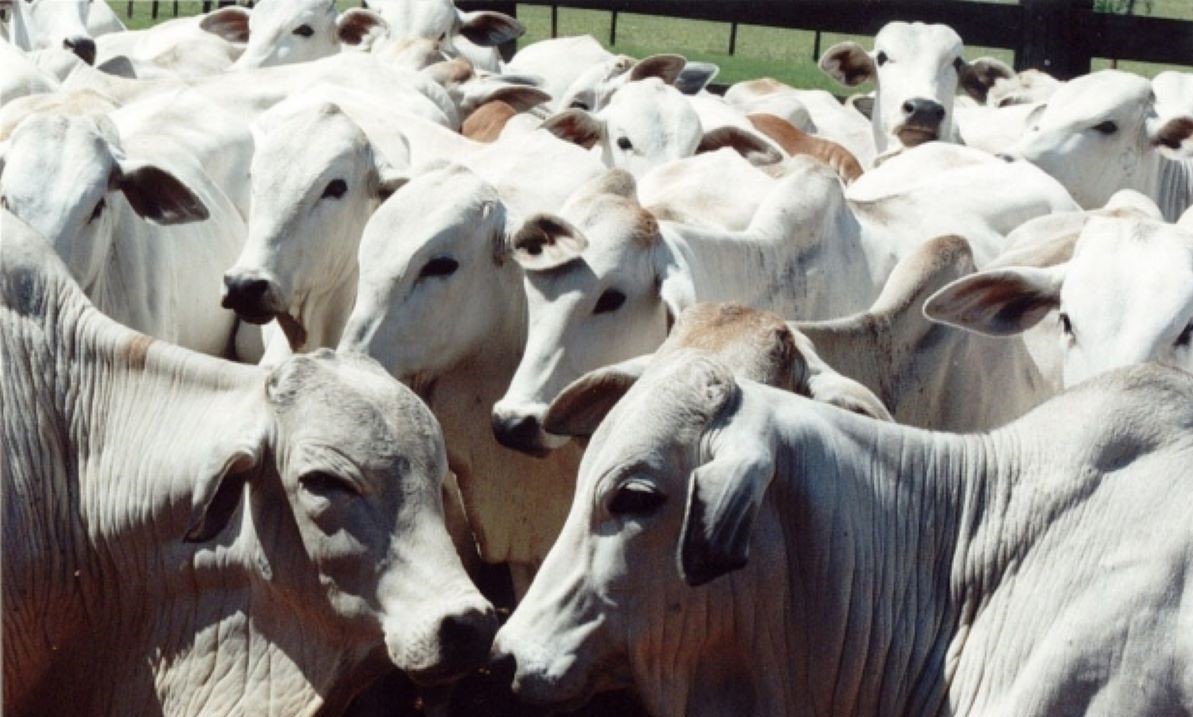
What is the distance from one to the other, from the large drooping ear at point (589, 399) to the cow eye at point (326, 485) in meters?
0.46

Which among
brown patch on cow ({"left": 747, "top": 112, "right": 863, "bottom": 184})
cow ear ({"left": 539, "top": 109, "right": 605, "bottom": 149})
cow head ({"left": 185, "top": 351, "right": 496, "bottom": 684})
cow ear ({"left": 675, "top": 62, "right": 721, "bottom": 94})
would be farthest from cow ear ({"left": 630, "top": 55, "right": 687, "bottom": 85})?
cow head ({"left": 185, "top": 351, "right": 496, "bottom": 684})

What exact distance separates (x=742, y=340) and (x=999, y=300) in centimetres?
113

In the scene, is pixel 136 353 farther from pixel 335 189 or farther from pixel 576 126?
pixel 576 126

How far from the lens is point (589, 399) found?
16.0 feet

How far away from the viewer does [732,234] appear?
661cm

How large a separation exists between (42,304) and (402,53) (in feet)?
18.7

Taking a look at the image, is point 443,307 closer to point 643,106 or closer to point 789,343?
point 789,343

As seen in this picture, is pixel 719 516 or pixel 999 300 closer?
pixel 719 516

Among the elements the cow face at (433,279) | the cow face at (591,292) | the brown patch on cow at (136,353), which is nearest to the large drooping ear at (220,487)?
the brown patch on cow at (136,353)

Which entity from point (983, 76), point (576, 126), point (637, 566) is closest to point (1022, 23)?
point (983, 76)

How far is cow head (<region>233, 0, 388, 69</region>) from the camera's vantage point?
11133 mm

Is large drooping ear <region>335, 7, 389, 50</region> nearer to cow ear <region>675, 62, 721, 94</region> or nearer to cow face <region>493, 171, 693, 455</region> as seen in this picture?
cow ear <region>675, 62, 721, 94</region>

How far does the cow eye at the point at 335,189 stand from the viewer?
687 cm

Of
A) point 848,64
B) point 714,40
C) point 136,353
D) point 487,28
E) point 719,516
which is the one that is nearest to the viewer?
point 719,516
